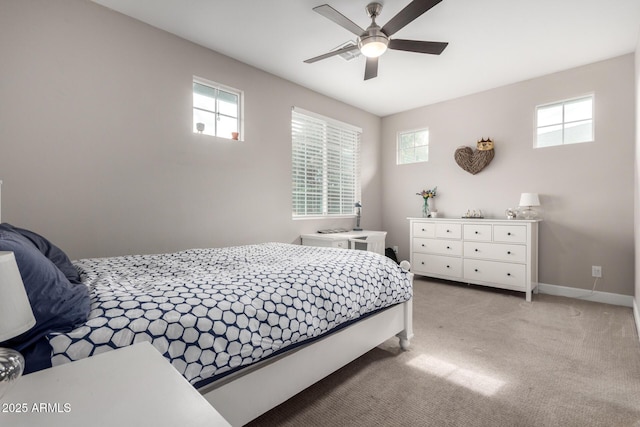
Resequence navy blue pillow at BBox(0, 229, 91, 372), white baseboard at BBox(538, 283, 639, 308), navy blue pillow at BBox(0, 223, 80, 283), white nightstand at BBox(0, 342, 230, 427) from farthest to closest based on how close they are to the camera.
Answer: white baseboard at BBox(538, 283, 639, 308)
navy blue pillow at BBox(0, 223, 80, 283)
navy blue pillow at BBox(0, 229, 91, 372)
white nightstand at BBox(0, 342, 230, 427)

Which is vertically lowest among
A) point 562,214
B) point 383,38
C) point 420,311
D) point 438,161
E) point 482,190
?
point 420,311

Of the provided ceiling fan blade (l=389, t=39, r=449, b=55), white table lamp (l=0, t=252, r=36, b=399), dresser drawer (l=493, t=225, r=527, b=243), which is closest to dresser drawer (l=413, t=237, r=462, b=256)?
dresser drawer (l=493, t=225, r=527, b=243)

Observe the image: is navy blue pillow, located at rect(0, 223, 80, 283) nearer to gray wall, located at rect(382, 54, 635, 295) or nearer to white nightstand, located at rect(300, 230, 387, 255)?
white nightstand, located at rect(300, 230, 387, 255)

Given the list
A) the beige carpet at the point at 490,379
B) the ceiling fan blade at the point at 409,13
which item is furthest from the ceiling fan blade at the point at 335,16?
the beige carpet at the point at 490,379

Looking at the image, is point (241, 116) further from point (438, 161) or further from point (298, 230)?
point (438, 161)

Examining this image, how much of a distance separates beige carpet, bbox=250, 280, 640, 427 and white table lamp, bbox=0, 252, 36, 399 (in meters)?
1.20

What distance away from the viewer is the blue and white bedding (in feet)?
3.51

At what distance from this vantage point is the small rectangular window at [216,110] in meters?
3.09

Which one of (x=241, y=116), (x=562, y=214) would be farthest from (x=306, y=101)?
(x=562, y=214)

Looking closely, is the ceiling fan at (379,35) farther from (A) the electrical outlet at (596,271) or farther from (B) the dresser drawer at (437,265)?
(A) the electrical outlet at (596,271)

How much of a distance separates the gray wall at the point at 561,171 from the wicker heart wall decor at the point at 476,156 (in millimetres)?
99

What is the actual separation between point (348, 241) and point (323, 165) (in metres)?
1.20

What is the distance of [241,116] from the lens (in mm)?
3391

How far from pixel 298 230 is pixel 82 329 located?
3.02m
